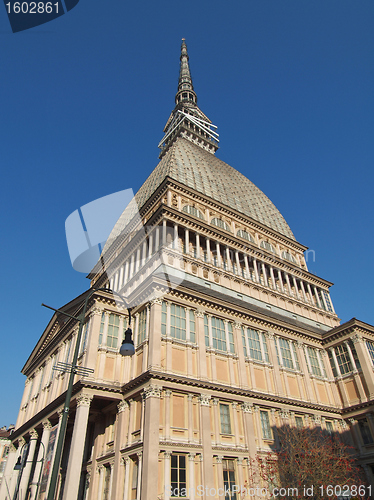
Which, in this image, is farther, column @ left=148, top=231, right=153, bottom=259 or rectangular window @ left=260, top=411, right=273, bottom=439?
column @ left=148, top=231, right=153, bottom=259

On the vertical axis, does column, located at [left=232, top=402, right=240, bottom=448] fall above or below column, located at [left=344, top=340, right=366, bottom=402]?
below

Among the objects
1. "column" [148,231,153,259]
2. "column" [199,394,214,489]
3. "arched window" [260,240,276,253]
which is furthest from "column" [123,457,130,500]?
"arched window" [260,240,276,253]

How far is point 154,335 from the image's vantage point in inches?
1226

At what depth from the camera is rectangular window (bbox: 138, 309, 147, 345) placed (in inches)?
1296

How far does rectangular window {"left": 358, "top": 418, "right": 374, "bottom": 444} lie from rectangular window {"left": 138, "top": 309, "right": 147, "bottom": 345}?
86.6ft

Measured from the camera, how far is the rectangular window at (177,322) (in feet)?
109

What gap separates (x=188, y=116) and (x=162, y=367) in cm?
7475

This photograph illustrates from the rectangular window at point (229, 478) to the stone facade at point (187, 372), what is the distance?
0.16m

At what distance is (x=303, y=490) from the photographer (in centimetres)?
2700

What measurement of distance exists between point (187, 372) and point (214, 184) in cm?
4117

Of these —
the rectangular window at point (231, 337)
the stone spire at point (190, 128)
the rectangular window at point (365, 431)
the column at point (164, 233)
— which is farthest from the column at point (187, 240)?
the stone spire at point (190, 128)

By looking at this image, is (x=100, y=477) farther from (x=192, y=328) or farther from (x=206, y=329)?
(x=206, y=329)

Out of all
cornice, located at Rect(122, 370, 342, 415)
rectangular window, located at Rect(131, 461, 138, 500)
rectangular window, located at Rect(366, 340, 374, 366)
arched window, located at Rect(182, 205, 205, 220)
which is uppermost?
arched window, located at Rect(182, 205, 205, 220)

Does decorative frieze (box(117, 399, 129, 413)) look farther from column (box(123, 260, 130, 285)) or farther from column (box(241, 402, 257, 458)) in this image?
column (box(123, 260, 130, 285))
